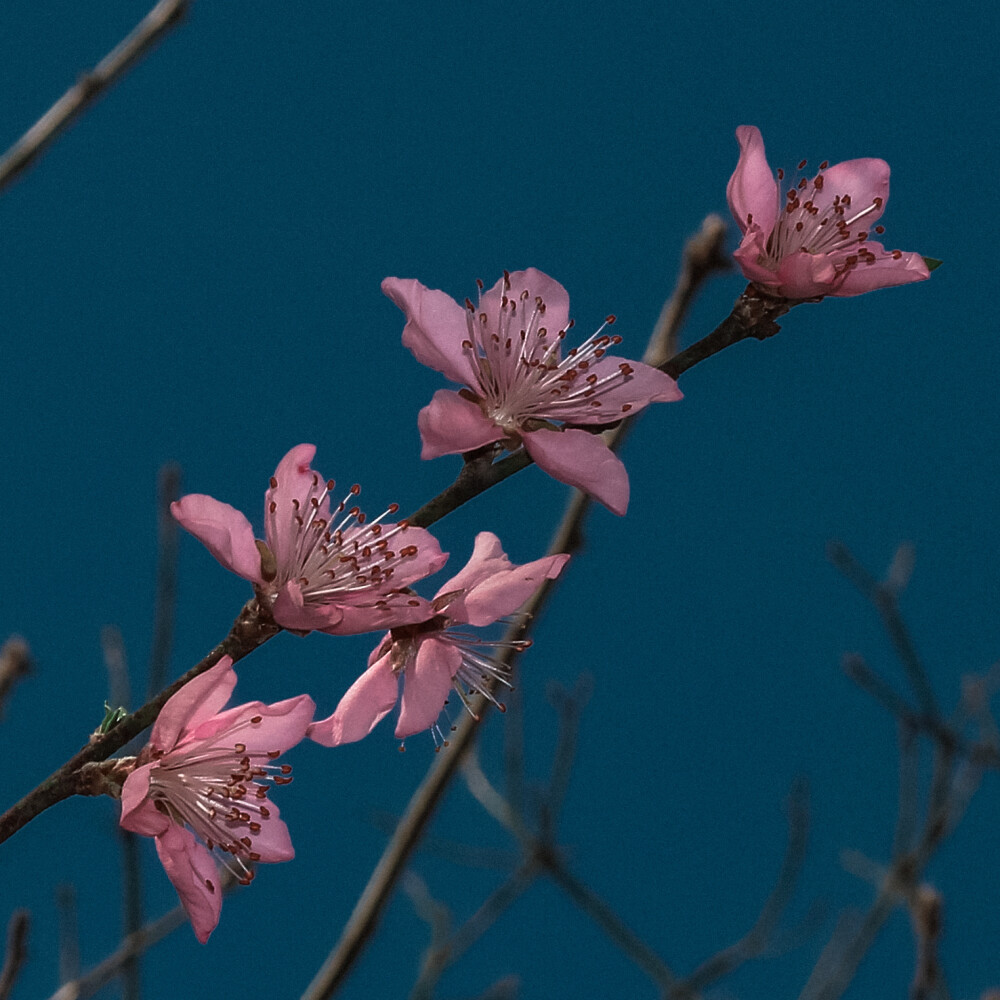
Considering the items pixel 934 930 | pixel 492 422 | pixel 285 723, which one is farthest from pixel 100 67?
pixel 934 930

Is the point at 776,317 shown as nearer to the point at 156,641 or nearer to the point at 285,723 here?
the point at 285,723

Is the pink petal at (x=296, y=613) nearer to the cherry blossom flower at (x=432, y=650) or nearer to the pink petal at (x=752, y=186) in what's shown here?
the cherry blossom flower at (x=432, y=650)

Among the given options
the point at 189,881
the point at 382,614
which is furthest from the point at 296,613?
the point at 189,881

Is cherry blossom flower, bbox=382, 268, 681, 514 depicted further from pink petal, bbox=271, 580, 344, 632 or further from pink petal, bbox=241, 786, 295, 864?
pink petal, bbox=241, 786, 295, 864

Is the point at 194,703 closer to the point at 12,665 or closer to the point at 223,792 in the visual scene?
the point at 223,792

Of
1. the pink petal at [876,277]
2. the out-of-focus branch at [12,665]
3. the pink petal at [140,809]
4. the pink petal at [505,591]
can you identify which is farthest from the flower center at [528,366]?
the out-of-focus branch at [12,665]

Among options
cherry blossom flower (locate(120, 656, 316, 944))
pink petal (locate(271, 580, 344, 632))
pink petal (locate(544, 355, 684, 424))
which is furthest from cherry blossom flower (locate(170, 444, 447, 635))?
pink petal (locate(544, 355, 684, 424))
